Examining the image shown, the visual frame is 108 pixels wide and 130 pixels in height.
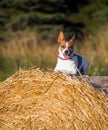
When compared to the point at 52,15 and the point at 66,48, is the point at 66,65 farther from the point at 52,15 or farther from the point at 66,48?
the point at 52,15

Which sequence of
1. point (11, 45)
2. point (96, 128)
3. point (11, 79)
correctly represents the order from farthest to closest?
1. point (11, 45)
2. point (11, 79)
3. point (96, 128)

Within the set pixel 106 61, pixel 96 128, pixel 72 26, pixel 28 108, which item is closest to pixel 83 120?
pixel 96 128

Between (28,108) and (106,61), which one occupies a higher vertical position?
(28,108)

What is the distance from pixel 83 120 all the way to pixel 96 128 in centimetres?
15

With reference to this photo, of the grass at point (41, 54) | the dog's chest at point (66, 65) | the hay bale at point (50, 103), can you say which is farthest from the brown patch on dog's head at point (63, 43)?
the grass at point (41, 54)

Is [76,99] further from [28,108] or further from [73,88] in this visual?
[28,108]

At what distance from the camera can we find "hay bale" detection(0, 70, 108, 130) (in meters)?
6.11

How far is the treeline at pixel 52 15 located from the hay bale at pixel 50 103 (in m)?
15.5

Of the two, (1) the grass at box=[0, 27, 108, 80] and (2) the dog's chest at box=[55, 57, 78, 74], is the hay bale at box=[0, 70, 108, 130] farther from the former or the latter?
(1) the grass at box=[0, 27, 108, 80]

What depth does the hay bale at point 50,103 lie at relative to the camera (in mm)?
6109

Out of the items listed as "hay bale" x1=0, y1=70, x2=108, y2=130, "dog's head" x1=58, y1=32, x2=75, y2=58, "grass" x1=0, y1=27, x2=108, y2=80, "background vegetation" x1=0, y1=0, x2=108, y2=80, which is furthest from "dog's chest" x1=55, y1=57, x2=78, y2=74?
"background vegetation" x1=0, y1=0, x2=108, y2=80

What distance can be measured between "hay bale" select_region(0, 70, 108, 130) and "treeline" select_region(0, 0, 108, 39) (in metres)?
15.5

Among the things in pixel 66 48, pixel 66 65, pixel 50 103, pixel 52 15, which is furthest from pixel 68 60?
pixel 52 15

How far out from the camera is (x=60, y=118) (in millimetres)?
6246
